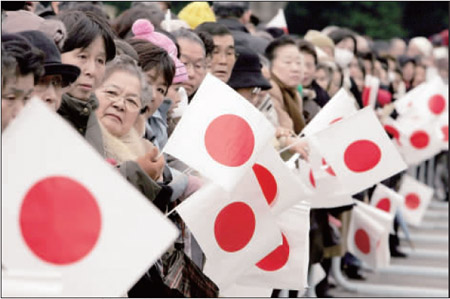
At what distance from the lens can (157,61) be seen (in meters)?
5.44

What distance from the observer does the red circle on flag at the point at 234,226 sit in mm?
5102

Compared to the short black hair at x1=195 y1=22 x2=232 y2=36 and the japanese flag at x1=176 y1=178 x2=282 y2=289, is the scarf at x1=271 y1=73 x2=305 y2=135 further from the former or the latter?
the japanese flag at x1=176 y1=178 x2=282 y2=289

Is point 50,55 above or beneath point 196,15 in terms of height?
above

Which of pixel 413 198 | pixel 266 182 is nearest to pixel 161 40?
pixel 266 182

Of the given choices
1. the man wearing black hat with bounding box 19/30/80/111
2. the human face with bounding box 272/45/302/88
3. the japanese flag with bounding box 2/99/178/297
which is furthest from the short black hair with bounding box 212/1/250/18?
the japanese flag with bounding box 2/99/178/297

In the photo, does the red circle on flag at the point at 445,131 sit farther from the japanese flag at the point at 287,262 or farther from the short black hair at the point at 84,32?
the short black hair at the point at 84,32

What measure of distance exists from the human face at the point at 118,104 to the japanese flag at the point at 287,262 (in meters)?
1.16

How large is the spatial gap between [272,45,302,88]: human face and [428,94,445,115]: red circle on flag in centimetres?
450

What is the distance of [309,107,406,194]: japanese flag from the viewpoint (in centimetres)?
682

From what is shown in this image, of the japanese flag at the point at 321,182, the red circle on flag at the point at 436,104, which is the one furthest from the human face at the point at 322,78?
the japanese flag at the point at 321,182

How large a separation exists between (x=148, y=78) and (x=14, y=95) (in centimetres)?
169

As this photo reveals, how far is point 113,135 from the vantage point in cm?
486

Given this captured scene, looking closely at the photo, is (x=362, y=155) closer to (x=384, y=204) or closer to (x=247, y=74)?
(x=247, y=74)

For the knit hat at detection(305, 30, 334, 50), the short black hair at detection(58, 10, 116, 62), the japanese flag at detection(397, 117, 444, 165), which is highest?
the short black hair at detection(58, 10, 116, 62)
